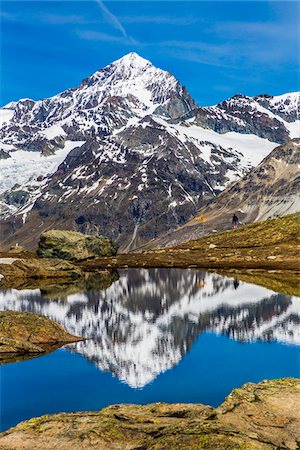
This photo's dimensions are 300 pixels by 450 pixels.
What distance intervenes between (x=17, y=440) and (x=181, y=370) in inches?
730

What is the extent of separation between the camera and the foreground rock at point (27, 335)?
137 ft

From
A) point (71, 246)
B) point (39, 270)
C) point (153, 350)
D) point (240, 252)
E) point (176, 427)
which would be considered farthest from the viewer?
point (71, 246)

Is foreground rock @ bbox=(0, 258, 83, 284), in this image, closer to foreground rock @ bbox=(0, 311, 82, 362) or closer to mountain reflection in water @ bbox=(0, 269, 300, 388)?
mountain reflection in water @ bbox=(0, 269, 300, 388)

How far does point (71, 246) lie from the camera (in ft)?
465

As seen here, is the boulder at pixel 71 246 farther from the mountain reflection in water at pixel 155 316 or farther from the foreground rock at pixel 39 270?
the mountain reflection in water at pixel 155 316

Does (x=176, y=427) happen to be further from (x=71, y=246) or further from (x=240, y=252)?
(x=71, y=246)

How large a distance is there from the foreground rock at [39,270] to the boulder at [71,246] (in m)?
22.4

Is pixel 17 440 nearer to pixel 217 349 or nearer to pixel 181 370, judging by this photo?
pixel 181 370

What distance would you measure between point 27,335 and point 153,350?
10.9m

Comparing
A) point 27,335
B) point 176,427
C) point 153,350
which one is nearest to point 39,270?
point 27,335

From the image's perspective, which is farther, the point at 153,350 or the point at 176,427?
the point at 153,350

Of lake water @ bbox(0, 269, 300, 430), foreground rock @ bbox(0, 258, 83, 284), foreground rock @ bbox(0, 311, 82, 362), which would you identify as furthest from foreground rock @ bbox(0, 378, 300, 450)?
foreground rock @ bbox(0, 258, 83, 284)

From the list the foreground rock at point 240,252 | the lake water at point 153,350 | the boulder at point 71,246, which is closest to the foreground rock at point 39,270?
the foreground rock at point 240,252

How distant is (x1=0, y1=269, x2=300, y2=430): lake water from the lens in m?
31.5
